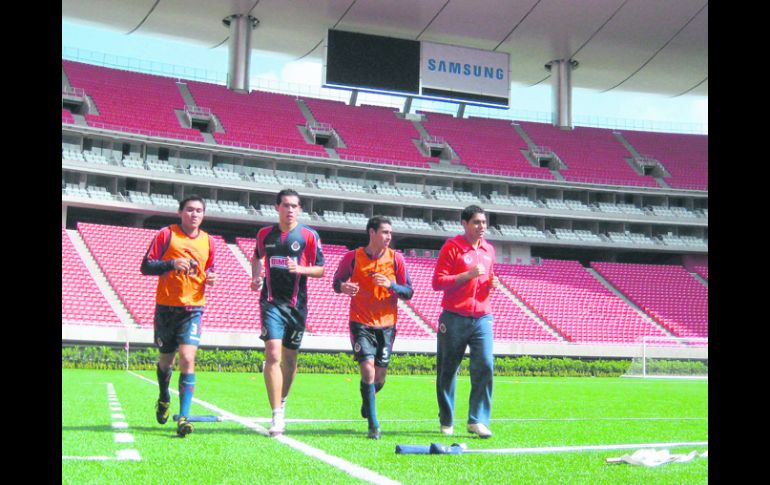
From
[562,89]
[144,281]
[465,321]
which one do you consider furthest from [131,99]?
[465,321]

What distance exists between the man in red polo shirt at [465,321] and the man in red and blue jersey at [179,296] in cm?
226

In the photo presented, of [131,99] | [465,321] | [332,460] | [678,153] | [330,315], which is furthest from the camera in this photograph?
[678,153]

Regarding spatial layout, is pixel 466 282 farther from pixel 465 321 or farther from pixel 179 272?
pixel 179 272

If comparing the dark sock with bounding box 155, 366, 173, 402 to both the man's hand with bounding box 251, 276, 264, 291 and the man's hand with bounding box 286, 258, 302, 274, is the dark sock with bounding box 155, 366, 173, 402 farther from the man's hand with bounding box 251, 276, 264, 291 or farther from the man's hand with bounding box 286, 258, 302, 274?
the man's hand with bounding box 286, 258, 302, 274

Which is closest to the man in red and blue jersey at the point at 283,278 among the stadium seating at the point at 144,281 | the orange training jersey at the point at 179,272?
the orange training jersey at the point at 179,272

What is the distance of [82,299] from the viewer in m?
28.2

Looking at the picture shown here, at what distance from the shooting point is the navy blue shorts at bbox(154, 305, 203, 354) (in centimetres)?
718

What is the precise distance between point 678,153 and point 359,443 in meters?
48.3

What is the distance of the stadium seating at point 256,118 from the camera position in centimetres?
4038

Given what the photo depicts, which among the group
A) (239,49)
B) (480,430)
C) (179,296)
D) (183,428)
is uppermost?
(239,49)

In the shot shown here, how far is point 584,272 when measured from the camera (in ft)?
137

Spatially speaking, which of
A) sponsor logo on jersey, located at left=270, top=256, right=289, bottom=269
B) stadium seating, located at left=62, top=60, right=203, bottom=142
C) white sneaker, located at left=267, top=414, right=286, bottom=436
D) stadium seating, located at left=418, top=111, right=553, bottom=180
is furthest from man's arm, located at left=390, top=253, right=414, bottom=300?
stadium seating, located at left=418, top=111, right=553, bottom=180
